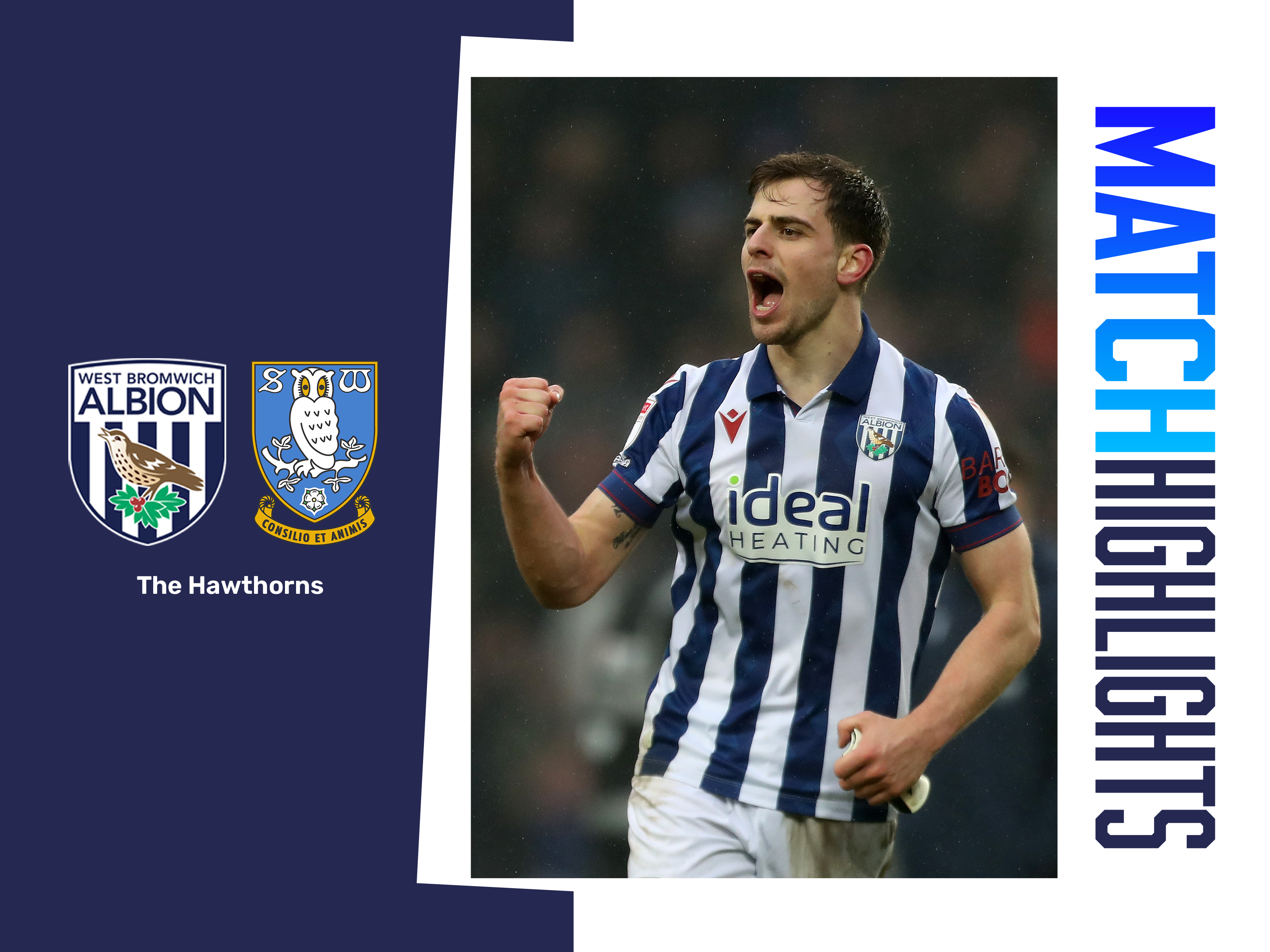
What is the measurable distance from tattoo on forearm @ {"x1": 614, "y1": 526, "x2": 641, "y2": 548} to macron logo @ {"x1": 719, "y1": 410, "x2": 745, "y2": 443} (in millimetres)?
375

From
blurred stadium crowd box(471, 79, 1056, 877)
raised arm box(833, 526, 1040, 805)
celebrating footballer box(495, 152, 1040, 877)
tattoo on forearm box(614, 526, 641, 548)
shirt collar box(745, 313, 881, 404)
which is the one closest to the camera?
raised arm box(833, 526, 1040, 805)

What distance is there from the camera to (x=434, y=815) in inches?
152

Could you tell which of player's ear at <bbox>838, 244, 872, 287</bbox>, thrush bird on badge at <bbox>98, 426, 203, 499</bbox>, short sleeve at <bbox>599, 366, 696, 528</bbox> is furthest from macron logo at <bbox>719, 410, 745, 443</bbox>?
thrush bird on badge at <bbox>98, 426, 203, 499</bbox>

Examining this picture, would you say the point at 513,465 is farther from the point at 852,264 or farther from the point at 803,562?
the point at 852,264

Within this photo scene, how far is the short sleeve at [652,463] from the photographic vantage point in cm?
373

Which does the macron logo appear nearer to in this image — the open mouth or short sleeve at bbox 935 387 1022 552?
the open mouth

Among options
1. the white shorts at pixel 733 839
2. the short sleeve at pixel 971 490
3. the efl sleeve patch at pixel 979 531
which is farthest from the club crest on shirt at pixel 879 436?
the white shorts at pixel 733 839

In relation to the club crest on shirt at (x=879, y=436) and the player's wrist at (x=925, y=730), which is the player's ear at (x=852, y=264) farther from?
the player's wrist at (x=925, y=730)

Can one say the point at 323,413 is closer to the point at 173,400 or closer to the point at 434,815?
the point at 173,400

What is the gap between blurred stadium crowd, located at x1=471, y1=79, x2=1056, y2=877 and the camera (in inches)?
156

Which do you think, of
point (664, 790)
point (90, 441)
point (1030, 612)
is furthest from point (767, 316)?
point (90, 441)

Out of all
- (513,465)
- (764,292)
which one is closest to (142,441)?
(513,465)

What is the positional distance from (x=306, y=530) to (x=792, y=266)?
1575mm
